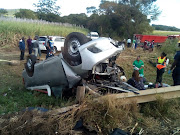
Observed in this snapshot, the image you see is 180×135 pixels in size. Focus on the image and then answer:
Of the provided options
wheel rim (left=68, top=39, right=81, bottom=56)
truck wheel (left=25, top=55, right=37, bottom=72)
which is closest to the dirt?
wheel rim (left=68, top=39, right=81, bottom=56)

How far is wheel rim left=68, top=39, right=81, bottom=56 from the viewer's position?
3.60 m

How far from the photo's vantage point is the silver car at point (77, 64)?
3268 millimetres

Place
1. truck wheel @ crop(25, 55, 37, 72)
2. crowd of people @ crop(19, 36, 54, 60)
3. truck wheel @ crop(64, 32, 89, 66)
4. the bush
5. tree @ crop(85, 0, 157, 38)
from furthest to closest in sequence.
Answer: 1. tree @ crop(85, 0, 157, 38)
2. the bush
3. crowd of people @ crop(19, 36, 54, 60)
4. truck wheel @ crop(25, 55, 37, 72)
5. truck wheel @ crop(64, 32, 89, 66)

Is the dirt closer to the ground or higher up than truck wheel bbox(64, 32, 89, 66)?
closer to the ground

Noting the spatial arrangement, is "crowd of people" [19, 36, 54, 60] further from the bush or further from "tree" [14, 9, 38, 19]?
"tree" [14, 9, 38, 19]

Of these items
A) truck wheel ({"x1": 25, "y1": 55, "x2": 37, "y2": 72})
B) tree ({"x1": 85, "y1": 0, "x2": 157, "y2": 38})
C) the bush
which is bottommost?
truck wheel ({"x1": 25, "y1": 55, "x2": 37, "y2": 72})

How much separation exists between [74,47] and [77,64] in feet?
1.45

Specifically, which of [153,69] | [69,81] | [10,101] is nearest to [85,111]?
[69,81]

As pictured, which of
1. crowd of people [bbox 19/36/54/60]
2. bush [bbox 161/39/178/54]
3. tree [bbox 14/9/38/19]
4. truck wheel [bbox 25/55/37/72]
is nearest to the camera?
truck wheel [bbox 25/55/37/72]

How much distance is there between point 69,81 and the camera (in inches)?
140

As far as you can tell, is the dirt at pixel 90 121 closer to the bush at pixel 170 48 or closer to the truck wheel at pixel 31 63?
the truck wheel at pixel 31 63

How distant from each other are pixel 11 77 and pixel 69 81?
16.0ft

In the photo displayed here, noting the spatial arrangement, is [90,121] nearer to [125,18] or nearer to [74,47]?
[74,47]

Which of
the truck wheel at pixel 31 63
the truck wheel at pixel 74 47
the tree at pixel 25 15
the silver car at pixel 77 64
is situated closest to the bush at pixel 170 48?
the silver car at pixel 77 64
